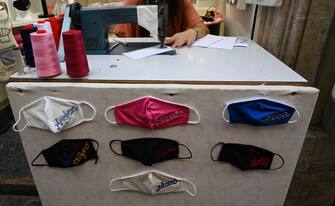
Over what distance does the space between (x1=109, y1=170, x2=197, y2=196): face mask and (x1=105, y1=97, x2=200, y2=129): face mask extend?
0.21 meters

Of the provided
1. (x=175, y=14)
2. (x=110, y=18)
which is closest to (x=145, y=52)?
(x=110, y=18)

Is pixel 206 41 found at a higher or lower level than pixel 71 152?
higher

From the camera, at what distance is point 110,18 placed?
90 cm

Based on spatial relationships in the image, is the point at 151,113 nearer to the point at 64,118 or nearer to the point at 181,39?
the point at 64,118

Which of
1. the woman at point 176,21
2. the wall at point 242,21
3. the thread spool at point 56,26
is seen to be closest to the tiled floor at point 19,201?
the thread spool at point 56,26

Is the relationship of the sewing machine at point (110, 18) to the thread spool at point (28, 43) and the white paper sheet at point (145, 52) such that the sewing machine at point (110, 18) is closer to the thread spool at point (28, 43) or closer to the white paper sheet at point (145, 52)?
the white paper sheet at point (145, 52)

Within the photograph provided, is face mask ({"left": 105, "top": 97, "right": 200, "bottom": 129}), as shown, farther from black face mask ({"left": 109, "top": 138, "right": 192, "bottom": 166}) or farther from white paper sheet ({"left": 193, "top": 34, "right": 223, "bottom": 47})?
white paper sheet ({"left": 193, "top": 34, "right": 223, "bottom": 47})

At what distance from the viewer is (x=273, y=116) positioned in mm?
685

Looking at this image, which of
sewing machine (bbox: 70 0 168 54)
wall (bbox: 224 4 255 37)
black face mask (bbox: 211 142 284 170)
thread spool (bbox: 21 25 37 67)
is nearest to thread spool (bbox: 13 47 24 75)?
thread spool (bbox: 21 25 37 67)

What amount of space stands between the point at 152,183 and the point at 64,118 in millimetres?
377

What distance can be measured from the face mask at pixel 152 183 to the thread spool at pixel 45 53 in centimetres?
44

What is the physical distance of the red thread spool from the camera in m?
0.65

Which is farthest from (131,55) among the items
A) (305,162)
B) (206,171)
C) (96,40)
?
(305,162)

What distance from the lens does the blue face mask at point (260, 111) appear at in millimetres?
676
